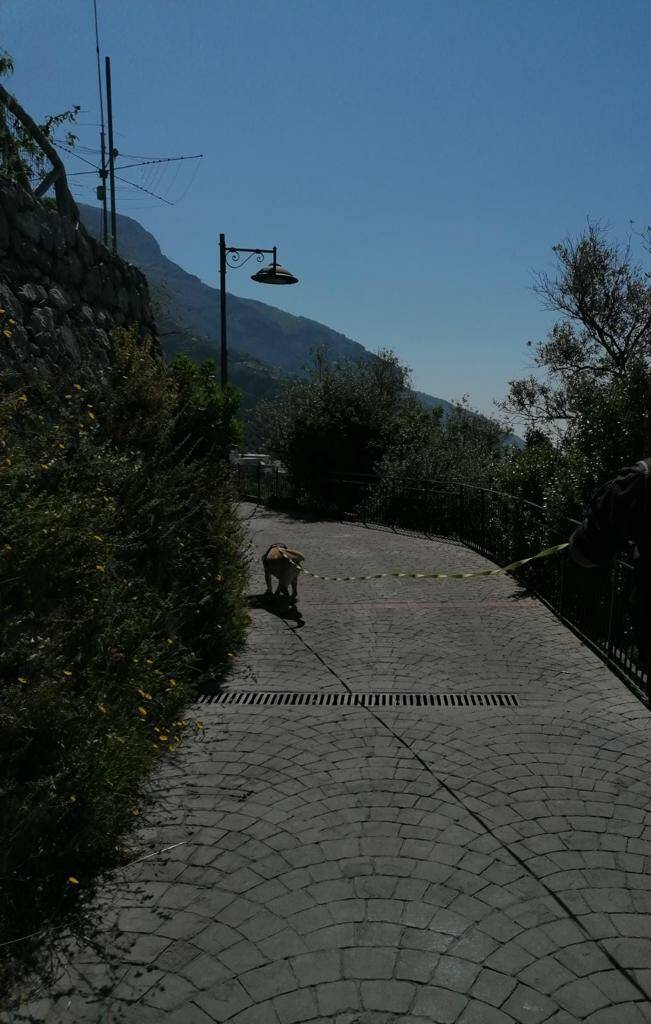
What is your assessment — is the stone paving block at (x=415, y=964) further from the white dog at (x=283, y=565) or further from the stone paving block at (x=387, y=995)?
the white dog at (x=283, y=565)

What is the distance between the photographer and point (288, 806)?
391 cm

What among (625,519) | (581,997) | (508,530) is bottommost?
(581,997)

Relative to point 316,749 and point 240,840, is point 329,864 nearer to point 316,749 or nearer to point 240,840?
point 240,840

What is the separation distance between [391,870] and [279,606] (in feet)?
17.4

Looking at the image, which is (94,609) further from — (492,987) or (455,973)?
(492,987)

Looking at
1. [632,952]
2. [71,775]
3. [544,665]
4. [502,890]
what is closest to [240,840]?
[71,775]

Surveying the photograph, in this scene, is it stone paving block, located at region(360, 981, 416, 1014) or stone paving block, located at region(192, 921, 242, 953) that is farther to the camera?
stone paving block, located at region(192, 921, 242, 953)

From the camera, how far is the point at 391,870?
10.9ft

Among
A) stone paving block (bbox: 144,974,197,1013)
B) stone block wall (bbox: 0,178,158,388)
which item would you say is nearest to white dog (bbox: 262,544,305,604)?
stone block wall (bbox: 0,178,158,388)

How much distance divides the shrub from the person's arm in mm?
2578

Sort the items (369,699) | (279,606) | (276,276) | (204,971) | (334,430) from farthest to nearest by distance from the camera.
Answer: (334,430)
(276,276)
(279,606)
(369,699)
(204,971)

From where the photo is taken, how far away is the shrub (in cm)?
315

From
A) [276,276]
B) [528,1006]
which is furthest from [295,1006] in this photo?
[276,276]

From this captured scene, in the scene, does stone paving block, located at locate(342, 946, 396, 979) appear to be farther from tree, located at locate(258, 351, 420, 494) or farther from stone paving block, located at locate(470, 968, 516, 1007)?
tree, located at locate(258, 351, 420, 494)
